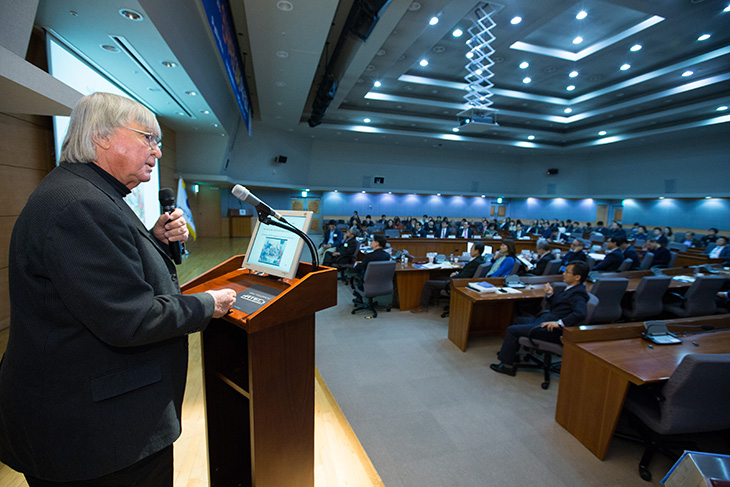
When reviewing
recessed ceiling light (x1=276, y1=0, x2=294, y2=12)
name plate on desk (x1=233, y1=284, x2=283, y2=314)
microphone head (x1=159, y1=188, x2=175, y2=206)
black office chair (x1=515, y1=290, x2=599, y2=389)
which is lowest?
black office chair (x1=515, y1=290, x2=599, y2=389)

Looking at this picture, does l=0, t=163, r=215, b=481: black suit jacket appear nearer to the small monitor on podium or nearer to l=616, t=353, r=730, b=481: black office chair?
the small monitor on podium

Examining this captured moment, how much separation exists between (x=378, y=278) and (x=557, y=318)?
2.51 meters

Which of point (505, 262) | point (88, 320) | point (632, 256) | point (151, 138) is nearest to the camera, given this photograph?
point (88, 320)

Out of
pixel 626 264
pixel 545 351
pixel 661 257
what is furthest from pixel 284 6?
pixel 661 257

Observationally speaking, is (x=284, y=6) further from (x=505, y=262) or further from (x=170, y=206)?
(x=505, y=262)

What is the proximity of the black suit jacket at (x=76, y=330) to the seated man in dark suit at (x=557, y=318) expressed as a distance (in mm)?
3537

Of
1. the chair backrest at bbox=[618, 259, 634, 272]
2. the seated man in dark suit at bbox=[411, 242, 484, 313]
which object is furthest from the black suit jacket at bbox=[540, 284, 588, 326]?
the chair backrest at bbox=[618, 259, 634, 272]

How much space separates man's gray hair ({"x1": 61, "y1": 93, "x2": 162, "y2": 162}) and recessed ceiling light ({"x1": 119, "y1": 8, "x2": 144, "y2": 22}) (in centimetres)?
347

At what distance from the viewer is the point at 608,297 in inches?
166

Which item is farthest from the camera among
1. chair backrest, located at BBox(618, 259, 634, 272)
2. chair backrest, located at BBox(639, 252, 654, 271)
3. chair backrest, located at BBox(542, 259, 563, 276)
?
chair backrest, located at BBox(639, 252, 654, 271)

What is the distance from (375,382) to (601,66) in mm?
11356

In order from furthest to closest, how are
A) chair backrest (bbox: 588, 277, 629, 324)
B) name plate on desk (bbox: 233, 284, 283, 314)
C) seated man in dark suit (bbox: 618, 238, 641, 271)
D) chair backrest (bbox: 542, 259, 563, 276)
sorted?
seated man in dark suit (bbox: 618, 238, 641, 271) < chair backrest (bbox: 542, 259, 563, 276) < chair backrest (bbox: 588, 277, 629, 324) < name plate on desk (bbox: 233, 284, 283, 314)

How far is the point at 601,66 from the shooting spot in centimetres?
916

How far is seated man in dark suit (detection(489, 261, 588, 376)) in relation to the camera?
3.26 meters
